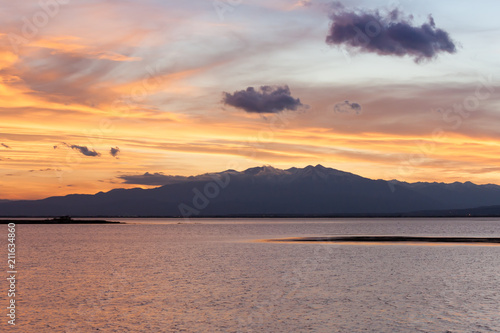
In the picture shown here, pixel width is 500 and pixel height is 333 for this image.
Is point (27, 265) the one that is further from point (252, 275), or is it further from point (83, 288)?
point (252, 275)

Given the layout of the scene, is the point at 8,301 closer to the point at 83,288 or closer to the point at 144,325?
the point at 83,288

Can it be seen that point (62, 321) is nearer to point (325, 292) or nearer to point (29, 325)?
point (29, 325)

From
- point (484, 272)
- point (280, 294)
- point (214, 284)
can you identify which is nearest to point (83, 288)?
point (214, 284)

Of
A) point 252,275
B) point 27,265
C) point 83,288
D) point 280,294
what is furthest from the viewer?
point 27,265

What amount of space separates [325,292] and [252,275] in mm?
16502

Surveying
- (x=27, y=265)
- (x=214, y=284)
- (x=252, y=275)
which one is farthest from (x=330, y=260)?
(x=27, y=265)

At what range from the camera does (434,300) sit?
47.4m

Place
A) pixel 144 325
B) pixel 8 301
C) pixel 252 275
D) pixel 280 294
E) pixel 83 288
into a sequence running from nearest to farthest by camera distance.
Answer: pixel 144 325, pixel 8 301, pixel 280 294, pixel 83 288, pixel 252 275

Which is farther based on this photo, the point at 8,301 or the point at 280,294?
the point at 280,294

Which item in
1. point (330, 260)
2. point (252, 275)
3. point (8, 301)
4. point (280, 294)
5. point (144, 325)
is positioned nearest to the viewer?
point (144, 325)

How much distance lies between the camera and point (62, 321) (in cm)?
3925

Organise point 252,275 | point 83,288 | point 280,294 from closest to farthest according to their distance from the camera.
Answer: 1. point 280,294
2. point 83,288
3. point 252,275

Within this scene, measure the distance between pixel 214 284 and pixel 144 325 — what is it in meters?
21.6

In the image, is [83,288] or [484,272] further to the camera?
[484,272]
